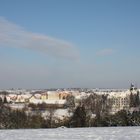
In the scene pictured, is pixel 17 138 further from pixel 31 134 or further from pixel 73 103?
pixel 73 103

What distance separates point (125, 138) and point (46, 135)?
2.31 metres

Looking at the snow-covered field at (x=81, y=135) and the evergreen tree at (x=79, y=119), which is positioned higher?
the snow-covered field at (x=81, y=135)

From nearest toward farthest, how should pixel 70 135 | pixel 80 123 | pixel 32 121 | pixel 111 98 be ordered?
pixel 70 135 → pixel 80 123 → pixel 32 121 → pixel 111 98

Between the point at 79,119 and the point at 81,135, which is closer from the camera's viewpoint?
the point at 81,135

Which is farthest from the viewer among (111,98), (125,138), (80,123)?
(111,98)

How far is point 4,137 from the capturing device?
1115cm

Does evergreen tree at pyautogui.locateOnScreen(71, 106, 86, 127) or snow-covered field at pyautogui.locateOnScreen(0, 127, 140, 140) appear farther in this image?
evergreen tree at pyautogui.locateOnScreen(71, 106, 86, 127)

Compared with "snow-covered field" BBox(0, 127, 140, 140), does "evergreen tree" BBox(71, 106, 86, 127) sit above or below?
below

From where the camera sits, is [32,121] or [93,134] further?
[32,121]

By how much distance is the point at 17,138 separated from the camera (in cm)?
1098

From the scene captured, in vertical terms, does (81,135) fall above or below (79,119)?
above

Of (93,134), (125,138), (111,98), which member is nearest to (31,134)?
(93,134)

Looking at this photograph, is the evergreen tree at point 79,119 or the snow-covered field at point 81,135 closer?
the snow-covered field at point 81,135

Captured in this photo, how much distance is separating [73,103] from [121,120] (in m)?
84.2
